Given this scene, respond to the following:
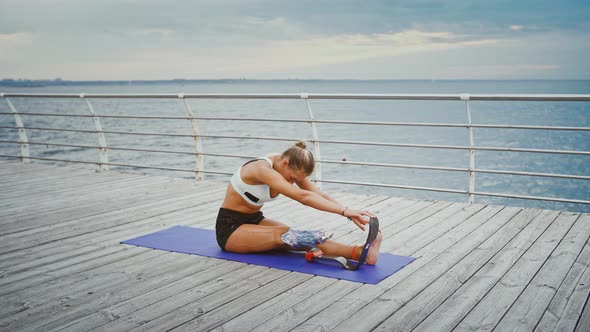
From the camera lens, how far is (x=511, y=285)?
319cm

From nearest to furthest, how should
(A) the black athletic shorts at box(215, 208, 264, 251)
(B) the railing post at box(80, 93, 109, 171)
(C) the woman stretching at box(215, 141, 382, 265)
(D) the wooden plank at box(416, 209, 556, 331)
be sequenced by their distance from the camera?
(D) the wooden plank at box(416, 209, 556, 331) → (C) the woman stretching at box(215, 141, 382, 265) → (A) the black athletic shorts at box(215, 208, 264, 251) → (B) the railing post at box(80, 93, 109, 171)

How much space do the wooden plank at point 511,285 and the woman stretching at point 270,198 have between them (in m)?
0.79

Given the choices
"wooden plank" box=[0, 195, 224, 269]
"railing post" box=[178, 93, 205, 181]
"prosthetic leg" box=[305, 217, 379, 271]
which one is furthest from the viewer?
"railing post" box=[178, 93, 205, 181]

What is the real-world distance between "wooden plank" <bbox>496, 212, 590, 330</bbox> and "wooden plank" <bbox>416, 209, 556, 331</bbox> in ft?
0.63

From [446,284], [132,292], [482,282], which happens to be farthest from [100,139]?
[482,282]

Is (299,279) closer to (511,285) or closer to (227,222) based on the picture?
(227,222)

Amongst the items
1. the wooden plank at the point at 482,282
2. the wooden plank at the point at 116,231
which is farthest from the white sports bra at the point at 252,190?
the wooden plank at the point at 482,282

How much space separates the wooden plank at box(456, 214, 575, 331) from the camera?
2697mm

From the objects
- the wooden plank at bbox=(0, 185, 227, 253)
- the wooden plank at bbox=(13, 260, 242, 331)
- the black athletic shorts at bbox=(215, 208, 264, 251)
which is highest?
the black athletic shorts at bbox=(215, 208, 264, 251)

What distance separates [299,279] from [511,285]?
1.23 metres

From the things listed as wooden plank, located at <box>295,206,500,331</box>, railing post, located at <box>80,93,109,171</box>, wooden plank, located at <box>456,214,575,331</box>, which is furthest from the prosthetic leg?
railing post, located at <box>80,93,109,171</box>

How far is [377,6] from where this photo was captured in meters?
76.2

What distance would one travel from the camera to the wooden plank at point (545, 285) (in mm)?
2697

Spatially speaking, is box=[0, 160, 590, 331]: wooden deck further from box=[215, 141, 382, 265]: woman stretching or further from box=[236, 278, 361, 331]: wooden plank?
box=[215, 141, 382, 265]: woman stretching
